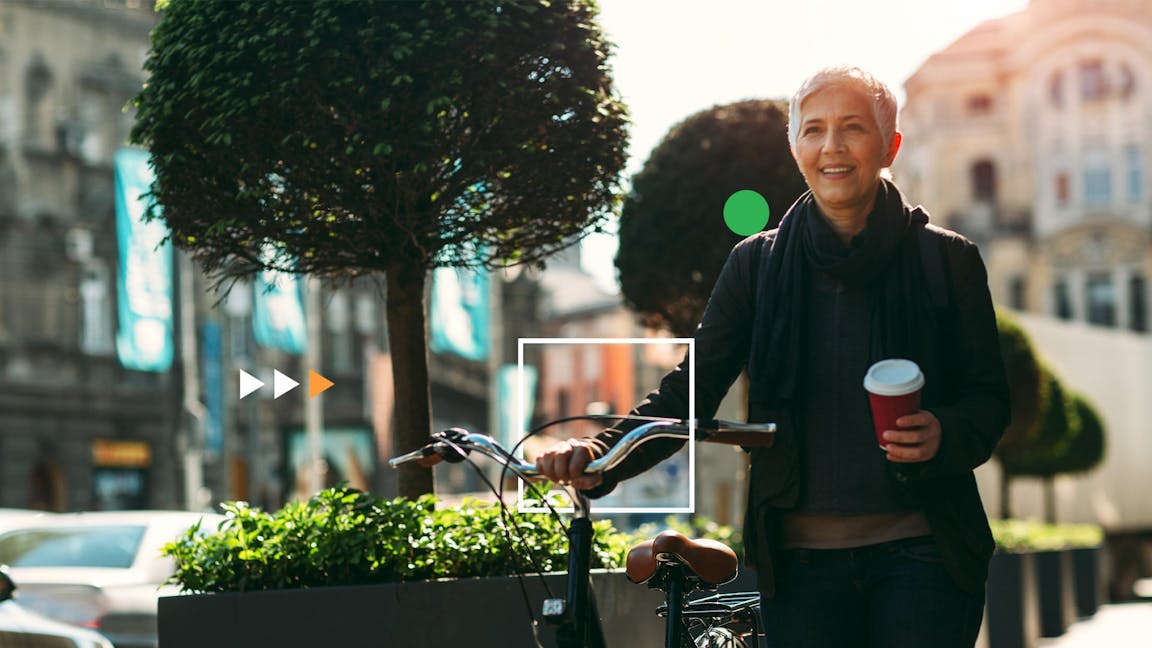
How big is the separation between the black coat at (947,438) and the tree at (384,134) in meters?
3.11

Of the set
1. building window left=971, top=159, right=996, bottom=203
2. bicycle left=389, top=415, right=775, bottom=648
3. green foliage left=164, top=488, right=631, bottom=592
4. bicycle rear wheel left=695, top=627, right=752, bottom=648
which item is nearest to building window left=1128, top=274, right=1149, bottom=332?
building window left=971, top=159, right=996, bottom=203

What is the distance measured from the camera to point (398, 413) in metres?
7.21

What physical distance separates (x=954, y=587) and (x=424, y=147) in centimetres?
360

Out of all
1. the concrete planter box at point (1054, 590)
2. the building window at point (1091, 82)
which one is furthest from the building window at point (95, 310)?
the building window at point (1091, 82)

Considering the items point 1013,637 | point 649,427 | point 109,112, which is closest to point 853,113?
point 649,427

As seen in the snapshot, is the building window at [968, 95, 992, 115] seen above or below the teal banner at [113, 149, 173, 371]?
above

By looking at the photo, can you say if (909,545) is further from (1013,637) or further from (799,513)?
(1013,637)

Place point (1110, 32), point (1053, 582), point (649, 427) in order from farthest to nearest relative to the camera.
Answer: point (1110, 32) → point (1053, 582) → point (649, 427)

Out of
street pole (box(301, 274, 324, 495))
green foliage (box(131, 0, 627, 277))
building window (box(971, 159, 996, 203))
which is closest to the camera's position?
green foliage (box(131, 0, 627, 277))

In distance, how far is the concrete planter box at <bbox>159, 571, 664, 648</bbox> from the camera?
17.7 feet

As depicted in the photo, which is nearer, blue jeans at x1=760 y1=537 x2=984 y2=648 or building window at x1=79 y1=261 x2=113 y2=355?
blue jeans at x1=760 y1=537 x2=984 y2=648

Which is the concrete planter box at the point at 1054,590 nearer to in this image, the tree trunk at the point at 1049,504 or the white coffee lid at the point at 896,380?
the tree trunk at the point at 1049,504

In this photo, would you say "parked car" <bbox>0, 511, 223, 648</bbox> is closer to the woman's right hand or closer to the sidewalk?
the woman's right hand

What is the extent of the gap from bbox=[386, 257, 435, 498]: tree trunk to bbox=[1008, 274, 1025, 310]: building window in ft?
194
